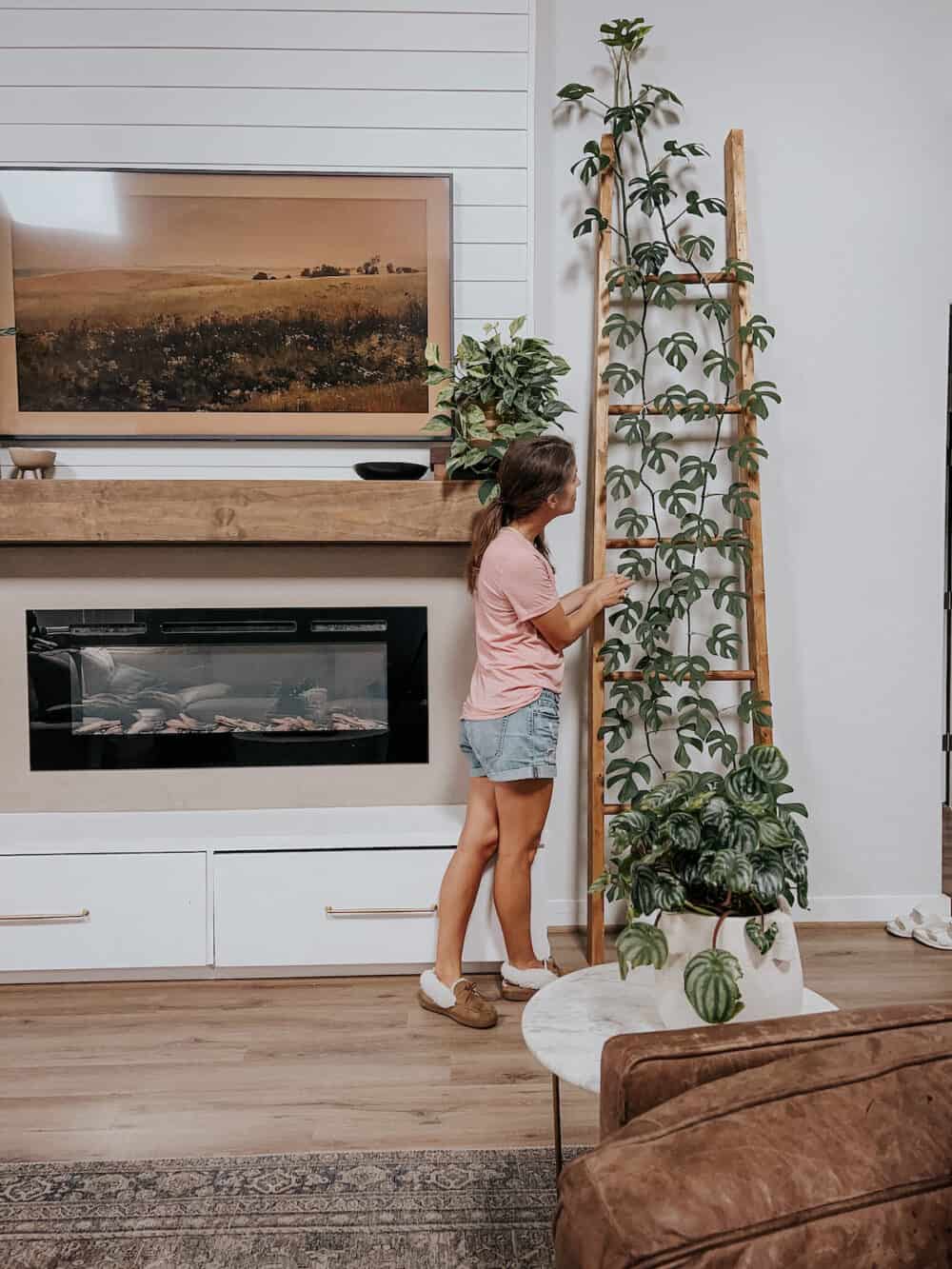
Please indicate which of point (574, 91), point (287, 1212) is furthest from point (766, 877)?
point (574, 91)

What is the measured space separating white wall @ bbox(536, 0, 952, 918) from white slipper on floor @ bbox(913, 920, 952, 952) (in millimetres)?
190

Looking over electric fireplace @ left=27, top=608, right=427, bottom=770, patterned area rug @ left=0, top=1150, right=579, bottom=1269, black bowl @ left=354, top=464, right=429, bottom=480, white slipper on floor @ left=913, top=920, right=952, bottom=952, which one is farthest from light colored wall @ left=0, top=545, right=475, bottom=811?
white slipper on floor @ left=913, top=920, right=952, bottom=952

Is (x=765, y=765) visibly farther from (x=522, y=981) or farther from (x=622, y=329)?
(x=622, y=329)

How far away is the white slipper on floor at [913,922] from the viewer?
3.15 meters

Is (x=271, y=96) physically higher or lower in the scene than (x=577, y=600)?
higher

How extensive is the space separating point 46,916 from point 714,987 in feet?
6.97

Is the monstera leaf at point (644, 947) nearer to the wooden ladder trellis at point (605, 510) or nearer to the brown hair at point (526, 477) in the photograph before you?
the brown hair at point (526, 477)

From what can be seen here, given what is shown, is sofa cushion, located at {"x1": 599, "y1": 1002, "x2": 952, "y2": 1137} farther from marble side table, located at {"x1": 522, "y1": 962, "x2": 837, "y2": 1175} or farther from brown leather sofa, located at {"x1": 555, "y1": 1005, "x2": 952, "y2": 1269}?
marble side table, located at {"x1": 522, "y1": 962, "x2": 837, "y2": 1175}

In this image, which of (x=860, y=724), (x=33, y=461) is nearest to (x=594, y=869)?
(x=860, y=724)

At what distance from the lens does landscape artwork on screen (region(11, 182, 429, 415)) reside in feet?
9.62

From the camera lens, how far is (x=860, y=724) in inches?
129

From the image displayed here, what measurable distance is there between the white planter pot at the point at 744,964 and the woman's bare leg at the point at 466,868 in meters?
1.28

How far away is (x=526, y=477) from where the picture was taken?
2568 millimetres

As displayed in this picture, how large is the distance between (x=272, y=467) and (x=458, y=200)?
1.01m
